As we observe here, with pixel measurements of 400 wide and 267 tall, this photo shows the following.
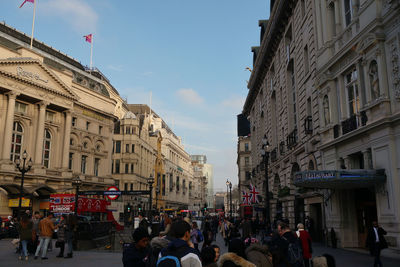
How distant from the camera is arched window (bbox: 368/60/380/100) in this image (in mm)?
15820

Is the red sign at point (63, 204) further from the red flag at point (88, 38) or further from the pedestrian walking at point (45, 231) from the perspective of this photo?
the red flag at point (88, 38)

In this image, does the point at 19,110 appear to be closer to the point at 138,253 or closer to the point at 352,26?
the point at 352,26

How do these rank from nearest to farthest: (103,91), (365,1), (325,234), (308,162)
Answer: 1. (365,1)
2. (325,234)
3. (308,162)
4. (103,91)

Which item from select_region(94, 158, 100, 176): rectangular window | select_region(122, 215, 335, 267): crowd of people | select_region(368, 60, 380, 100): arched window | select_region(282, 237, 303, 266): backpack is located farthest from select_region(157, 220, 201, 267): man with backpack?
select_region(94, 158, 100, 176): rectangular window

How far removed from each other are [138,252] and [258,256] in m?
1.76

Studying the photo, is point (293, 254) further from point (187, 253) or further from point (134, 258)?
point (187, 253)

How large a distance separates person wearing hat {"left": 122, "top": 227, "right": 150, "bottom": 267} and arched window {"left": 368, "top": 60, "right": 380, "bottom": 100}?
13.5 meters

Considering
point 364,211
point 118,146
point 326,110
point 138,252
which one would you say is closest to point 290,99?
point 326,110

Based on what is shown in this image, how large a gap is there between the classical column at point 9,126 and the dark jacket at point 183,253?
140 ft

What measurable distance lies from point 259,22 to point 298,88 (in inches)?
867

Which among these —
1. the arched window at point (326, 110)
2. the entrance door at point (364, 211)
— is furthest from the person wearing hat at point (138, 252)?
the arched window at point (326, 110)

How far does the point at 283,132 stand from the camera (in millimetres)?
32312

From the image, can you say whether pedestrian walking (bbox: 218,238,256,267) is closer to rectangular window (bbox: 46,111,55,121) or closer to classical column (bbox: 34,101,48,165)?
classical column (bbox: 34,101,48,165)

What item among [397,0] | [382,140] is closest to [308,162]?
[382,140]
